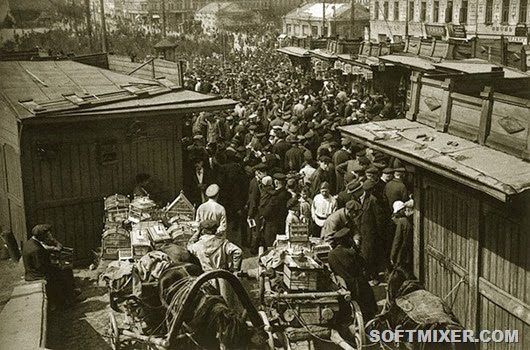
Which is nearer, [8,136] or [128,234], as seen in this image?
[128,234]

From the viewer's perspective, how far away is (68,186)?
13758 mm

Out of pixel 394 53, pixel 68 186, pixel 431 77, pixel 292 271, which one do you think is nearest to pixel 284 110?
pixel 394 53

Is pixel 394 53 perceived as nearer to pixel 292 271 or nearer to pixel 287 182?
pixel 287 182

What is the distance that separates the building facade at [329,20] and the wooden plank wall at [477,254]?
66.2 metres

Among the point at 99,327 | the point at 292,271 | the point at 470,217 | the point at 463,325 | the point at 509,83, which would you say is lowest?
the point at 99,327

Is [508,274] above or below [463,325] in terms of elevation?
above

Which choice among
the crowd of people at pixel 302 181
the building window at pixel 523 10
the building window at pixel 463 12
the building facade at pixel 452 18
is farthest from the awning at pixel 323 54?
the building window at pixel 463 12

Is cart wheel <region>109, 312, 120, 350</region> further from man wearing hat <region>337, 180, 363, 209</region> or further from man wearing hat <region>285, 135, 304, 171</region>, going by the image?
man wearing hat <region>285, 135, 304, 171</region>

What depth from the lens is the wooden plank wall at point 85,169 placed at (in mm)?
13352

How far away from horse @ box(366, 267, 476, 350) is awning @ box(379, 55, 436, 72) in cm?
1440

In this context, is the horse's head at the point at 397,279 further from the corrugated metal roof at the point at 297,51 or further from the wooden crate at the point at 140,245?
the corrugated metal roof at the point at 297,51

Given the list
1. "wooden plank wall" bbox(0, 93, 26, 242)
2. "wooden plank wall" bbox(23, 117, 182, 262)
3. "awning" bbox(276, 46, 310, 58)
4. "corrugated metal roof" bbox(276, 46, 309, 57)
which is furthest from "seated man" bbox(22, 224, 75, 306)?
"corrugated metal roof" bbox(276, 46, 309, 57)

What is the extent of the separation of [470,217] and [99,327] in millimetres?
6426

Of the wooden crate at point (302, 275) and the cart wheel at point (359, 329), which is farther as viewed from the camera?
the wooden crate at point (302, 275)
